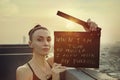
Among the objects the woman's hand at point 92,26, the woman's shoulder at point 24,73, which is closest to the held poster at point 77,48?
the woman's hand at point 92,26

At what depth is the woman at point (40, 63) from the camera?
7.22 ft

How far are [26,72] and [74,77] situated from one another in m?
0.35

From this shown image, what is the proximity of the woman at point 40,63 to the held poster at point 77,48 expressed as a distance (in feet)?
0.38

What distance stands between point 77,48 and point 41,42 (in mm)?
302

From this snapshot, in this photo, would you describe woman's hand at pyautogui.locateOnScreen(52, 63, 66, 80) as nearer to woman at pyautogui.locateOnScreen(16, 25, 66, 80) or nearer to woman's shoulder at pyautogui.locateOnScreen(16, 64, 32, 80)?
woman at pyautogui.locateOnScreen(16, 25, 66, 80)

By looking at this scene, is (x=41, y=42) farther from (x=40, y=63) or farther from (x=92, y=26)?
(x=92, y=26)

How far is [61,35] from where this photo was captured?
2.37 metres

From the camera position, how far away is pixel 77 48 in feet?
7.90

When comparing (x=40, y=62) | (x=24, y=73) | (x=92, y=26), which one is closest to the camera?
(x=24, y=73)

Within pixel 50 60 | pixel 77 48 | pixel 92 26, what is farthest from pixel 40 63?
pixel 92 26

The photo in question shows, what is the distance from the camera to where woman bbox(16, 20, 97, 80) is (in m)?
2.20

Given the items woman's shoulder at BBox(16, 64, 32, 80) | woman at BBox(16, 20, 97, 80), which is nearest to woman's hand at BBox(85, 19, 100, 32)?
woman at BBox(16, 20, 97, 80)

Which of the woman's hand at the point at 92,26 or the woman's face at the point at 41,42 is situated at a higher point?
the woman's hand at the point at 92,26

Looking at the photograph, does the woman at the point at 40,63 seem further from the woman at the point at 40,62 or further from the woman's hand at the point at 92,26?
the woman's hand at the point at 92,26
